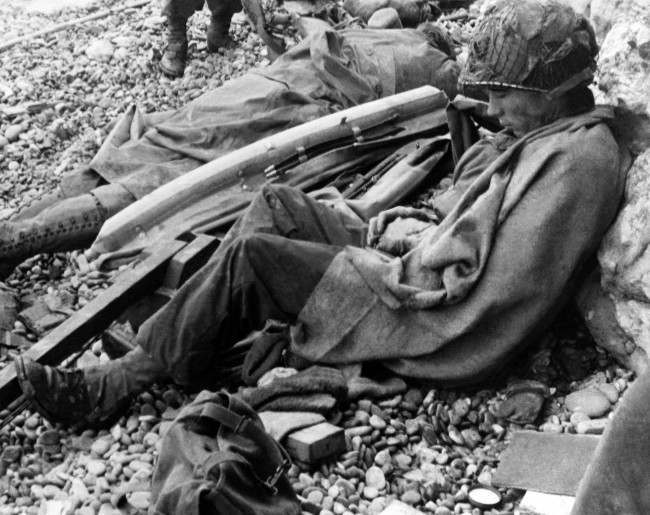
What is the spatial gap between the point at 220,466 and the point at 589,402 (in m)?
1.68

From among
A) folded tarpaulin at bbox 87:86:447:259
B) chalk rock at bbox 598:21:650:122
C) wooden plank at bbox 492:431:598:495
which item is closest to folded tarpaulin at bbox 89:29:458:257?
folded tarpaulin at bbox 87:86:447:259

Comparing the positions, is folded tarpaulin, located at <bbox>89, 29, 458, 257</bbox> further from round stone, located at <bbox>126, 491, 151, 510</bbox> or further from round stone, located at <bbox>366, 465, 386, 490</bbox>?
round stone, located at <bbox>366, 465, 386, 490</bbox>

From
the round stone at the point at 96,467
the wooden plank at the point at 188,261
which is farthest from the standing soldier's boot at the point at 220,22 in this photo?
the round stone at the point at 96,467

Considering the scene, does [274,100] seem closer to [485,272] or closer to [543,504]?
[485,272]

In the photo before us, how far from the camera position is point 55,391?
16.7ft

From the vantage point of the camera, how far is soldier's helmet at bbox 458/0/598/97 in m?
4.77

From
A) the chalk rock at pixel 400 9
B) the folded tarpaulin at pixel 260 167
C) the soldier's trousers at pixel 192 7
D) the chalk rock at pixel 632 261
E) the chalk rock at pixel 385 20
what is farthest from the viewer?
the soldier's trousers at pixel 192 7

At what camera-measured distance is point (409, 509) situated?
→ 14.0 ft

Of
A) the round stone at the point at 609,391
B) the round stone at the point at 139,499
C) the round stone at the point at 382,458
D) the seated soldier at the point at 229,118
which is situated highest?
the seated soldier at the point at 229,118

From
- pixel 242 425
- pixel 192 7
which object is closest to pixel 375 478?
pixel 242 425

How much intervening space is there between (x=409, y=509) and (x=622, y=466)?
2478 mm

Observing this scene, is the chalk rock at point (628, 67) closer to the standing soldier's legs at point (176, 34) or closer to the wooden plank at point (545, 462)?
the wooden plank at point (545, 462)

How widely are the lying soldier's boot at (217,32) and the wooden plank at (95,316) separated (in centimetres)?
441

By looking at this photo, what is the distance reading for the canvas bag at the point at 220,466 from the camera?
12.6ft
